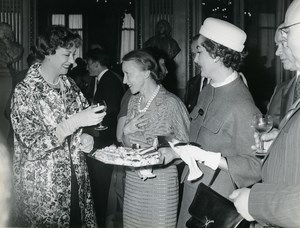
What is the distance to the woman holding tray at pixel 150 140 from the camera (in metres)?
2.84

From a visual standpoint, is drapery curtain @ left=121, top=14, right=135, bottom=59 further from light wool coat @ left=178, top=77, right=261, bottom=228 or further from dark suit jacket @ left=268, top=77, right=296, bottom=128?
light wool coat @ left=178, top=77, right=261, bottom=228

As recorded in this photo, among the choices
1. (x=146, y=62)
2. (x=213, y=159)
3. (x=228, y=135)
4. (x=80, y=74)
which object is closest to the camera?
(x=213, y=159)

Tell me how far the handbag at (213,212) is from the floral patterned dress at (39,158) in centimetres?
104

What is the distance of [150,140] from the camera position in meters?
2.91

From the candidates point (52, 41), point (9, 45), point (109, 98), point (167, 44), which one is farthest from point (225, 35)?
point (9, 45)

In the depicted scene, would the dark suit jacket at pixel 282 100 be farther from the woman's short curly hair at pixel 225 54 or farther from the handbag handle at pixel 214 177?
the handbag handle at pixel 214 177

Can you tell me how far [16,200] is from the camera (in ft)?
8.71

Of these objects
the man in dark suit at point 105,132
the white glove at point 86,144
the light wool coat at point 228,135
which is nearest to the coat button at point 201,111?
the light wool coat at point 228,135

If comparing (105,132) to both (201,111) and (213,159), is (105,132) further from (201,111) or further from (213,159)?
(213,159)

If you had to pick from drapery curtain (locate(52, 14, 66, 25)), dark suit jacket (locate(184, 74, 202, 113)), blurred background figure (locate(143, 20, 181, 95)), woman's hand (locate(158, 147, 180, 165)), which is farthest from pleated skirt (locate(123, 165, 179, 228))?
drapery curtain (locate(52, 14, 66, 25))

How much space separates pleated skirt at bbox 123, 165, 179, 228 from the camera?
2834 millimetres

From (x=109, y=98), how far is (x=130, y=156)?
8.12 feet

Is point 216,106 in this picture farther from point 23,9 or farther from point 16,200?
point 23,9

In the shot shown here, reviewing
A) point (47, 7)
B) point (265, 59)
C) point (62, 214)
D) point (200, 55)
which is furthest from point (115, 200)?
point (47, 7)
